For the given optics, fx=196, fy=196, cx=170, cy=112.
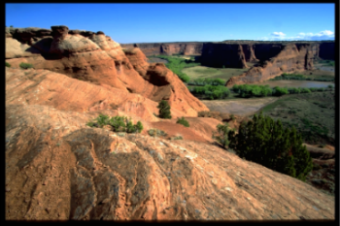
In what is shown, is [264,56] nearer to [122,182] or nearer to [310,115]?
[310,115]

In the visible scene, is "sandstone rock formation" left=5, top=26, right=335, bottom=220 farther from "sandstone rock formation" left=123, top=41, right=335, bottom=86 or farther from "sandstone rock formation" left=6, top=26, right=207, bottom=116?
"sandstone rock formation" left=123, top=41, right=335, bottom=86

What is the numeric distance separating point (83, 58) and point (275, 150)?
21.6 meters

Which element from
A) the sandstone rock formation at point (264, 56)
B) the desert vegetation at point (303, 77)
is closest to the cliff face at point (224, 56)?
the sandstone rock formation at point (264, 56)

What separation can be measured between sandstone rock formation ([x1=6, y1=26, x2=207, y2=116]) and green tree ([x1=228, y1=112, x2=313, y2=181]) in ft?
45.6

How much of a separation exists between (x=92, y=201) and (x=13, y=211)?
1.59m

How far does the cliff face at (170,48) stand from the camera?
153m

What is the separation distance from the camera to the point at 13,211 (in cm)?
408

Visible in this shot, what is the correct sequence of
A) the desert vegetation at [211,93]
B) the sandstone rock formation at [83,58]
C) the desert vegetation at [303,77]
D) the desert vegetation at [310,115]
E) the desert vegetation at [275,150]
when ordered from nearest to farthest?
the desert vegetation at [275,150]
the sandstone rock formation at [83,58]
the desert vegetation at [310,115]
the desert vegetation at [211,93]
the desert vegetation at [303,77]

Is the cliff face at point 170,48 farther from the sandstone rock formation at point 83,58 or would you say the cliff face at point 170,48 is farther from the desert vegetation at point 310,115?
the sandstone rock formation at point 83,58

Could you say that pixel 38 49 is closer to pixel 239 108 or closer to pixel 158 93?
pixel 158 93

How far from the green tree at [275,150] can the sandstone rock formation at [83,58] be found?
13.9m

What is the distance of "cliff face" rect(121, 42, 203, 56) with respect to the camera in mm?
153375

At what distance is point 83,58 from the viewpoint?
2288 cm
